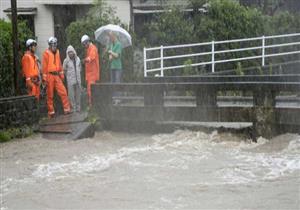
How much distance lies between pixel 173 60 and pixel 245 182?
11.5 meters

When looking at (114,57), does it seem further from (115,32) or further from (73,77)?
(73,77)

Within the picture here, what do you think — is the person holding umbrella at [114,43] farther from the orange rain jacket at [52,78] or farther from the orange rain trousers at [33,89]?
the orange rain trousers at [33,89]

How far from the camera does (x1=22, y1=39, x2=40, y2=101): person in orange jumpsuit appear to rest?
1357cm

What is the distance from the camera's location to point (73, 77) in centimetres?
1405

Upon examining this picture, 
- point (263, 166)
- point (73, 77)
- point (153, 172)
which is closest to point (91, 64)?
point (73, 77)

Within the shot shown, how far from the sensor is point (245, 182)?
9234 mm

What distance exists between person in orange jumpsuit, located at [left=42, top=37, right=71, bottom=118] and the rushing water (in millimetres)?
1447

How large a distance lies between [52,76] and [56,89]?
13.2 inches

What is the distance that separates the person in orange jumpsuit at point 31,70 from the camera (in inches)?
534

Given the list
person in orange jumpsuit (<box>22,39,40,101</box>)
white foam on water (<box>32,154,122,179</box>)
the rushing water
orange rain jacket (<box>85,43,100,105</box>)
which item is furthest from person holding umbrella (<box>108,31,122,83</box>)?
white foam on water (<box>32,154,122,179</box>)

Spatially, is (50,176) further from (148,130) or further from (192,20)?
(192,20)

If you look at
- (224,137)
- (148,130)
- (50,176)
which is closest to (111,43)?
(148,130)

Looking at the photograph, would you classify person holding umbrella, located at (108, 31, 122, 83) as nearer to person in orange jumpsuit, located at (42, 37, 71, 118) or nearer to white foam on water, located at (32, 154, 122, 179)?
person in orange jumpsuit, located at (42, 37, 71, 118)

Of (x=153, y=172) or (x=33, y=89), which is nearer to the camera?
(x=153, y=172)
